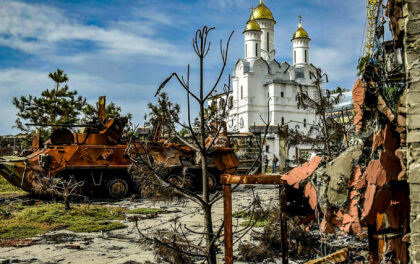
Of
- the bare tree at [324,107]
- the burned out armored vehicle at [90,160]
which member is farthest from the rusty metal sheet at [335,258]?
the burned out armored vehicle at [90,160]

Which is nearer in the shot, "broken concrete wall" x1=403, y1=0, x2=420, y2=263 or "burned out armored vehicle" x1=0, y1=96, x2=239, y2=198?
"broken concrete wall" x1=403, y1=0, x2=420, y2=263

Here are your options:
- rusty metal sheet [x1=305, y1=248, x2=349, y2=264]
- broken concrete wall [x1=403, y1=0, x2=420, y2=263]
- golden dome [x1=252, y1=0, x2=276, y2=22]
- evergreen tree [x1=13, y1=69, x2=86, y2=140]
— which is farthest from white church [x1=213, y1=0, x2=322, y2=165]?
broken concrete wall [x1=403, y1=0, x2=420, y2=263]

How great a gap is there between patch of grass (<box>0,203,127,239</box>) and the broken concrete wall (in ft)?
20.1

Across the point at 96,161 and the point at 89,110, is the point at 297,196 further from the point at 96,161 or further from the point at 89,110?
the point at 89,110

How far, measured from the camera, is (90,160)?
1319 centimetres

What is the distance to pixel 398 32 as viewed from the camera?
3.63 metres

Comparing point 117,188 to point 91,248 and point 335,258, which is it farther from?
point 335,258

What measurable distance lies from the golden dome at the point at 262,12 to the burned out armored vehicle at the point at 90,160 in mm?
43823

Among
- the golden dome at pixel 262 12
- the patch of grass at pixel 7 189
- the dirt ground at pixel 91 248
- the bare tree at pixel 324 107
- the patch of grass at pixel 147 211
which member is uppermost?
the golden dome at pixel 262 12

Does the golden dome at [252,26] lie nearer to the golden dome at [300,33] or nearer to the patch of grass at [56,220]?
the golden dome at [300,33]

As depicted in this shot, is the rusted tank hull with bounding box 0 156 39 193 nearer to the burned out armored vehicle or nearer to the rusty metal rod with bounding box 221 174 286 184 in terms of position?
the burned out armored vehicle

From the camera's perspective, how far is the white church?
52.9 metres

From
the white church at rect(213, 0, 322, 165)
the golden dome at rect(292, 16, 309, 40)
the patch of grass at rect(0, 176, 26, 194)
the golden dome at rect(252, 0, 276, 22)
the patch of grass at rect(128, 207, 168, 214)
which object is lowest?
the patch of grass at rect(128, 207, 168, 214)

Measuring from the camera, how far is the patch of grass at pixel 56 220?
7938 mm
